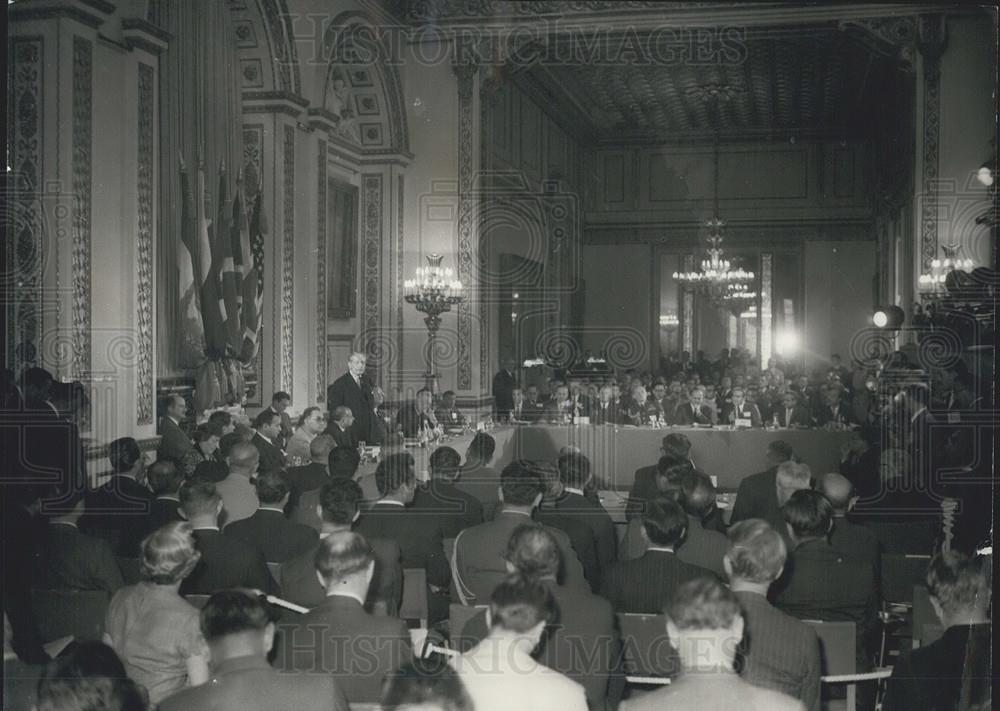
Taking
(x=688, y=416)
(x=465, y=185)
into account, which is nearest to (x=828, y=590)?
(x=688, y=416)

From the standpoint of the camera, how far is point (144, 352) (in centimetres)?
682

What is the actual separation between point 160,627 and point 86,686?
912mm

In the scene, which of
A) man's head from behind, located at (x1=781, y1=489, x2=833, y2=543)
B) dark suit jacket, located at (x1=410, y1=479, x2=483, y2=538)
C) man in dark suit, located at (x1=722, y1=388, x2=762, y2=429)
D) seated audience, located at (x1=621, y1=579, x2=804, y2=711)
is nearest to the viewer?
seated audience, located at (x1=621, y1=579, x2=804, y2=711)

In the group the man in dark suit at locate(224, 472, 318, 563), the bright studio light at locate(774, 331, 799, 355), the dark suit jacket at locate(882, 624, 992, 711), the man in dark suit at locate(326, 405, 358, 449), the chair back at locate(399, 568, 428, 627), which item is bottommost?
the chair back at locate(399, 568, 428, 627)

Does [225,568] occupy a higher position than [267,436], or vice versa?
[267,436]

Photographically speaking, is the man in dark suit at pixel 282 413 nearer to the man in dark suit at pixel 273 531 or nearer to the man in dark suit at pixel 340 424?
the man in dark suit at pixel 340 424

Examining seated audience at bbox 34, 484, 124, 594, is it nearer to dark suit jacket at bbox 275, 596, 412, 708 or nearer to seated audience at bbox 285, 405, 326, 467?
dark suit jacket at bbox 275, 596, 412, 708

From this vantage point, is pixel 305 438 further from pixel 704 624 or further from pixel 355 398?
pixel 704 624

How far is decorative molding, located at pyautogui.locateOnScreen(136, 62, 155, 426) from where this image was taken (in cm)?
676

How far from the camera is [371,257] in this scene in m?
12.1

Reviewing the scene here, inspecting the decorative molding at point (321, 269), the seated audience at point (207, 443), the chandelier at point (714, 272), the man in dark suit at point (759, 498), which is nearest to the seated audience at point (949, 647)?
the man in dark suit at point (759, 498)

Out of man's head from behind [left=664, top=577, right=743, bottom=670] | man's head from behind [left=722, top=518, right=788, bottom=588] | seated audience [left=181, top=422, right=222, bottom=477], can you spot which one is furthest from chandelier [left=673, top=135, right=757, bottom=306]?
man's head from behind [left=664, top=577, right=743, bottom=670]

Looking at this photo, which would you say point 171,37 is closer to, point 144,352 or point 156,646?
point 144,352

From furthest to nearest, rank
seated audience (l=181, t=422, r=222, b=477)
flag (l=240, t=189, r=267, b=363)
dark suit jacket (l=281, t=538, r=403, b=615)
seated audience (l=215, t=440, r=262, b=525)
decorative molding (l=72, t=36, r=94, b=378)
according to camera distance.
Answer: flag (l=240, t=189, r=267, b=363)
seated audience (l=181, t=422, r=222, b=477)
decorative molding (l=72, t=36, r=94, b=378)
seated audience (l=215, t=440, r=262, b=525)
dark suit jacket (l=281, t=538, r=403, b=615)
